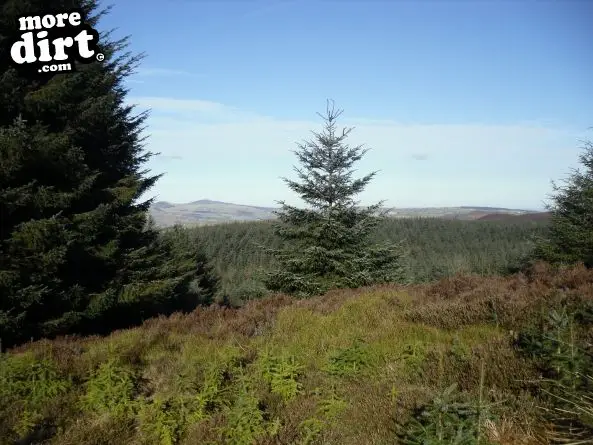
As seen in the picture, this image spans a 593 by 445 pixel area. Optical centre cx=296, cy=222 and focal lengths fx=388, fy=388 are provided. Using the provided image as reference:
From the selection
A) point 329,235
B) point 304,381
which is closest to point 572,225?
point 329,235

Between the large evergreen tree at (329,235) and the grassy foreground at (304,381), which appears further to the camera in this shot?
the large evergreen tree at (329,235)

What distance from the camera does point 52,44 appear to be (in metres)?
10.5

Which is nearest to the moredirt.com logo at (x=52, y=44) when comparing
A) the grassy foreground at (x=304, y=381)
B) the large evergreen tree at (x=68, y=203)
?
the large evergreen tree at (x=68, y=203)

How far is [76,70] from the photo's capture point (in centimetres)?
1112

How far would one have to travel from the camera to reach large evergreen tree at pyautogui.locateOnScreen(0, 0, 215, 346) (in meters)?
8.84

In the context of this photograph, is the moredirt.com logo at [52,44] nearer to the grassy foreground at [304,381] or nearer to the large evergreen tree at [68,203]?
the large evergreen tree at [68,203]

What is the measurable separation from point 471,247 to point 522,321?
152401 mm

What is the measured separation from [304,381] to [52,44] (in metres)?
11.0

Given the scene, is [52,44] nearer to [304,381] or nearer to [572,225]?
[304,381]

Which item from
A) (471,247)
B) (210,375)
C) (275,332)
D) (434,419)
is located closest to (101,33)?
(275,332)

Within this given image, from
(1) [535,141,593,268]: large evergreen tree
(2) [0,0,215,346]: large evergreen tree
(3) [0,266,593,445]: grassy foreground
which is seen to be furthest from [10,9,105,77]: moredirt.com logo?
(1) [535,141,593,268]: large evergreen tree

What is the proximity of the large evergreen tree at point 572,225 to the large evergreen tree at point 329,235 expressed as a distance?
31.1 feet

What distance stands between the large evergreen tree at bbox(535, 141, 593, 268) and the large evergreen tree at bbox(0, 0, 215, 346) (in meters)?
17.9

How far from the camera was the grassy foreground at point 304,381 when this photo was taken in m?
→ 3.56
